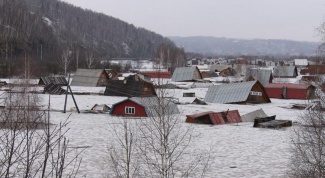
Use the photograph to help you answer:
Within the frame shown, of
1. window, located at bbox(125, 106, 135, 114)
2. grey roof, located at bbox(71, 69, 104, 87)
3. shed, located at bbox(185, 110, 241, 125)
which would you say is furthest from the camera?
grey roof, located at bbox(71, 69, 104, 87)

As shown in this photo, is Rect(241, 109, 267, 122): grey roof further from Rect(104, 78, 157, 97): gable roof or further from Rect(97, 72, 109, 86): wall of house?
Rect(97, 72, 109, 86): wall of house

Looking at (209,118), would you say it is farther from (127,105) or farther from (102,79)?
(102,79)

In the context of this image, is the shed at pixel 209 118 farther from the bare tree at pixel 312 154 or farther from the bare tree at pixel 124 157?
the bare tree at pixel 312 154

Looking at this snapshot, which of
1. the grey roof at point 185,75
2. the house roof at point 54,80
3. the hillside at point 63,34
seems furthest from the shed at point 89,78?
the hillside at point 63,34

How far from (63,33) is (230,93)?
10154cm

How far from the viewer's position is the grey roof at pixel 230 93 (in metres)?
33.9

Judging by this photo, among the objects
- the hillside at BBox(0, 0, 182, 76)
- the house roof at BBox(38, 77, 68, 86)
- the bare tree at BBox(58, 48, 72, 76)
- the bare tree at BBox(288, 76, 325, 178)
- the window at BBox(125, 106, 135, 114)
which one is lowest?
the window at BBox(125, 106, 135, 114)

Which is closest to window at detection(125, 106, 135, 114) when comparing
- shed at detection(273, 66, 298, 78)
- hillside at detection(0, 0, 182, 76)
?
hillside at detection(0, 0, 182, 76)

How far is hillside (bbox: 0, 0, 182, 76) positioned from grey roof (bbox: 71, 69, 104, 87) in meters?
17.2

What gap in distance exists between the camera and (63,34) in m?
126

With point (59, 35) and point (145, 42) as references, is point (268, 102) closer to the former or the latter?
point (59, 35)

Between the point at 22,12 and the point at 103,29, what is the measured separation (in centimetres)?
5843

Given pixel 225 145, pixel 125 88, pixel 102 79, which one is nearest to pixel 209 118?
A: pixel 225 145

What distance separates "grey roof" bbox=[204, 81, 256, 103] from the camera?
33.9m
